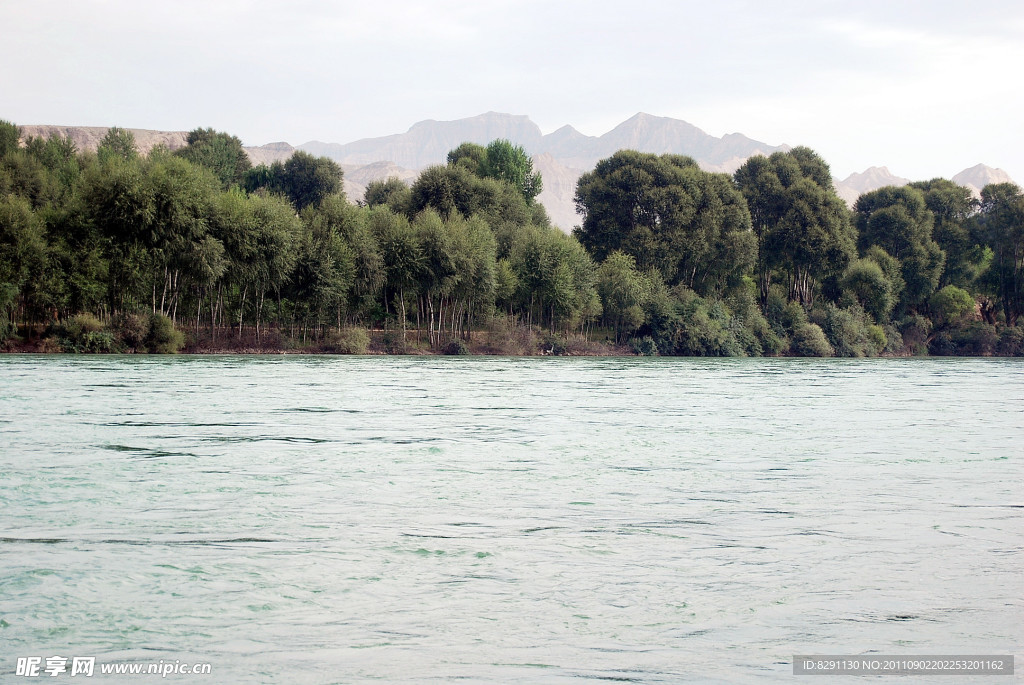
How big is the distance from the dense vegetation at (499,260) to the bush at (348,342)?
176mm

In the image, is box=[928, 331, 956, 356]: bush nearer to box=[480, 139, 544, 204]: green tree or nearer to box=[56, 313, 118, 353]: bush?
box=[480, 139, 544, 204]: green tree

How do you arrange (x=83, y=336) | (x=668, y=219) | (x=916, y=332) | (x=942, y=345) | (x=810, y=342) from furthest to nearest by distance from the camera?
(x=916, y=332), (x=942, y=345), (x=668, y=219), (x=810, y=342), (x=83, y=336)

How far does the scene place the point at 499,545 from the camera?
9836 mm

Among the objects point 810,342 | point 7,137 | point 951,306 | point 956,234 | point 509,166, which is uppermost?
point 509,166

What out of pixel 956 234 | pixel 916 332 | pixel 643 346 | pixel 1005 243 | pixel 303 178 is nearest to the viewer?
pixel 643 346

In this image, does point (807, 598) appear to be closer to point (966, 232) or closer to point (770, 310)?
point (770, 310)

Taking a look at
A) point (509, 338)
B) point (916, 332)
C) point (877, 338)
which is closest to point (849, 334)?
point (877, 338)

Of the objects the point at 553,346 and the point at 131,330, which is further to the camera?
the point at 553,346

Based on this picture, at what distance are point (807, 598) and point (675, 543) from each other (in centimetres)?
214

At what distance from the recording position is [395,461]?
15914mm

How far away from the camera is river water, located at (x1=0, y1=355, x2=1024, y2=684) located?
6.76m

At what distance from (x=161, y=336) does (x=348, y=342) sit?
43.8ft

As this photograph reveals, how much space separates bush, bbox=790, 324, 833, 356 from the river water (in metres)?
63.0

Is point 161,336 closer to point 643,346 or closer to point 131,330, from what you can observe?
point 131,330
